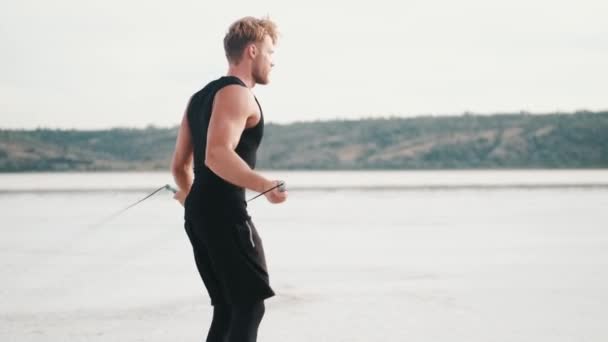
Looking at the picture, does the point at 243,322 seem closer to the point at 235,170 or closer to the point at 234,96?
the point at 235,170

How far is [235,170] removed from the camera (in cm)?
316

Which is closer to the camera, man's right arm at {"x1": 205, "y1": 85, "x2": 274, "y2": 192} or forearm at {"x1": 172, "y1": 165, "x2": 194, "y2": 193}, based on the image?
man's right arm at {"x1": 205, "y1": 85, "x2": 274, "y2": 192}

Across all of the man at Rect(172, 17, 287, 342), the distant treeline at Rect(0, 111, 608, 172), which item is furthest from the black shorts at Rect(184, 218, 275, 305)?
the distant treeline at Rect(0, 111, 608, 172)

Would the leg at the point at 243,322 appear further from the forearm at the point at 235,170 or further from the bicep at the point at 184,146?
the bicep at the point at 184,146

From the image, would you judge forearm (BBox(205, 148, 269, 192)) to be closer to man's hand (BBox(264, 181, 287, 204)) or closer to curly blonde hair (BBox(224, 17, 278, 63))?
man's hand (BBox(264, 181, 287, 204))

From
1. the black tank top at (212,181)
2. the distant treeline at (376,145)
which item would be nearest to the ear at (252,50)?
the black tank top at (212,181)

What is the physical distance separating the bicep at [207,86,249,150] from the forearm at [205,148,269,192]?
0.11 feet

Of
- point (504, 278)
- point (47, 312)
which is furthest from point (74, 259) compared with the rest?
point (504, 278)

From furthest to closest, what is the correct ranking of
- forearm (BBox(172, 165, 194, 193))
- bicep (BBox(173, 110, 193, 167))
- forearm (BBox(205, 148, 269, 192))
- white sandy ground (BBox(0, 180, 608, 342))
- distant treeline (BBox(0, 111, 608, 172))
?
distant treeline (BBox(0, 111, 608, 172)) → white sandy ground (BBox(0, 180, 608, 342)) → forearm (BBox(172, 165, 194, 193)) → bicep (BBox(173, 110, 193, 167)) → forearm (BBox(205, 148, 269, 192))

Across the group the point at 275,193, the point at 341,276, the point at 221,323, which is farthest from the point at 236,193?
the point at 341,276

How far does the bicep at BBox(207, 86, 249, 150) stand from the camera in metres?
3.17

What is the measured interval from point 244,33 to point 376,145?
6483cm

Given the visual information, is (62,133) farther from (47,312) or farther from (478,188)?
(47,312)

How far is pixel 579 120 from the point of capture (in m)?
66.0
